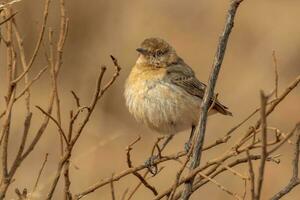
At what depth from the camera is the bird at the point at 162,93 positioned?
571 cm

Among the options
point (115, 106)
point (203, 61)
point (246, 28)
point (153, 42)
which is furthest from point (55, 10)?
point (153, 42)

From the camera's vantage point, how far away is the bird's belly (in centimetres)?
569

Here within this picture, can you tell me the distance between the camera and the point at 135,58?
10305 millimetres

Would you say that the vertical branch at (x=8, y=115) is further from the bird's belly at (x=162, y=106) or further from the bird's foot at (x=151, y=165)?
the bird's belly at (x=162, y=106)

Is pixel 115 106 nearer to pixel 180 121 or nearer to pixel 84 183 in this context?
pixel 84 183

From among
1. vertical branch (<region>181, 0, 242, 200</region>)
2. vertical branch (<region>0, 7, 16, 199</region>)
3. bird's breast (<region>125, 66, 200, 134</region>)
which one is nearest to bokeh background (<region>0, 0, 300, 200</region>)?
bird's breast (<region>125, 66, 200, 134</region>)

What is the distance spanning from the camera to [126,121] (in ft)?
38.3

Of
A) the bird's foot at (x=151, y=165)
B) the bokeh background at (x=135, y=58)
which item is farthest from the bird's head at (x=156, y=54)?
the bokeh background at (x=135, y=58)

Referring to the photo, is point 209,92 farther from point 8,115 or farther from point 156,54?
point 156,54

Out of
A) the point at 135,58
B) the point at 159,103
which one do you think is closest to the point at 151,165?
the point at 159,103

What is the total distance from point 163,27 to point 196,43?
0.62 metres

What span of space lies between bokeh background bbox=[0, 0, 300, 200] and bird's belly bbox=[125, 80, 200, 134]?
2.18 m

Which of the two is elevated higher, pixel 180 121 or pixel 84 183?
pixel 84 183

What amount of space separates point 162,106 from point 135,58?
15.2 feet
